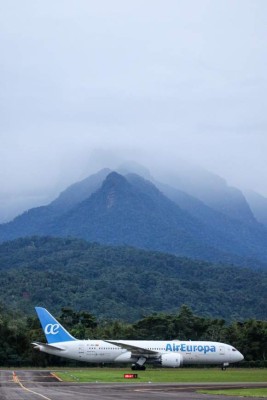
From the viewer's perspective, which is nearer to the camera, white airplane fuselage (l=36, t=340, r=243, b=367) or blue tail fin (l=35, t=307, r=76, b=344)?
white airplane fuselage (l=36, t=340, r=243, b=367)

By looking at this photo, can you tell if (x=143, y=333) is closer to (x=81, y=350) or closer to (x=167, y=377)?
(x=81, y=350)

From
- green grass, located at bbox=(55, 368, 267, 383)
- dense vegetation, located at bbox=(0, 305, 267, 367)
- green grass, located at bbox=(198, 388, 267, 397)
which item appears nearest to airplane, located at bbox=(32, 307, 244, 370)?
green grass, located at bbox=(55, 368, 267, 383)

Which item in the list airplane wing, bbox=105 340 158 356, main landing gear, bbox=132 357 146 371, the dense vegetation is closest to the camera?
airplane wing, bbox=105 340 158 356

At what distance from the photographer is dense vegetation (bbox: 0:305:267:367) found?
86.5 metres

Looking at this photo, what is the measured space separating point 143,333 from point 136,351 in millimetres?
29101

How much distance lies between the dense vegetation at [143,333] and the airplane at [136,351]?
12.0m

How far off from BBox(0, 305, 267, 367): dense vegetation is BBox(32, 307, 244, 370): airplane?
39.3 feet

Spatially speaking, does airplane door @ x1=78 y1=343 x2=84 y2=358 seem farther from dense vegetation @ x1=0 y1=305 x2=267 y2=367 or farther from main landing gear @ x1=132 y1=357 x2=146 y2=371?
dense vegetation @ x1=0 y1=305 x2=267 y2=367

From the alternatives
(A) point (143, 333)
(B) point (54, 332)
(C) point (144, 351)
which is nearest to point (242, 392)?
(C) point (144, 351)

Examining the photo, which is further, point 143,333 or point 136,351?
point 143,333

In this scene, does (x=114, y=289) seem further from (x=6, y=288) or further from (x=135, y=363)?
(x=135, y=363)

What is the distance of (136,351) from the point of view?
230 feet

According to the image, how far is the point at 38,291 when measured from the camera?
18188cm

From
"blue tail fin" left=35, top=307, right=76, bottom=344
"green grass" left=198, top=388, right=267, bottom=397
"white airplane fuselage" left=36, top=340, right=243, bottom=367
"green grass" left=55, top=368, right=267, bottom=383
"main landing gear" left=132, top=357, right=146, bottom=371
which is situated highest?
"blue tail fin" left=35, top=307, right=76, bottom=344
